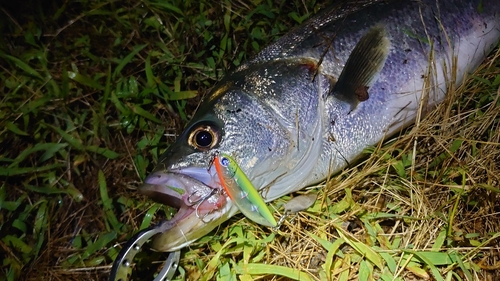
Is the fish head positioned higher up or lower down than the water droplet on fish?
higher up

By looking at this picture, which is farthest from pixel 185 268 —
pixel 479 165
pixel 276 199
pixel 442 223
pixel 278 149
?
pixel 479 165

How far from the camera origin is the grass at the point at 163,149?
2271mm

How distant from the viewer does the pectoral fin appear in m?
2.34

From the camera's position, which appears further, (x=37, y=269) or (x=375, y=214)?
(x=37, y=269)

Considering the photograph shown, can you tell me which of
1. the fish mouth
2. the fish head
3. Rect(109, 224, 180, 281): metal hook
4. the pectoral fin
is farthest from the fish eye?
the pectoral fin

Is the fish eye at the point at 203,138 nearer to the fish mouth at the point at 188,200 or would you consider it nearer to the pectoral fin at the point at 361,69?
the fish mouth at the point at 188,200

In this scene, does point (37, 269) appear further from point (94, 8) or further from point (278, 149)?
point (94, 8)

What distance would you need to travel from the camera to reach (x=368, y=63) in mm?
2373

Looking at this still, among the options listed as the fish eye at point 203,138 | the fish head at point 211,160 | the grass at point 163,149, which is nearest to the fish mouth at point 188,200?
the fish head at point 211,160

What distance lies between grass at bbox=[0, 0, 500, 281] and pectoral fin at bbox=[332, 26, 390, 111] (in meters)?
0.35

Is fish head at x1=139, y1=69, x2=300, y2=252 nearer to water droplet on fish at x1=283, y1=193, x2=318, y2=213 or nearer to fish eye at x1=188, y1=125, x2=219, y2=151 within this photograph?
fish eye at x1=188, y1=125, x2=219, y2=151

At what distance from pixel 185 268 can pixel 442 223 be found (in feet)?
4.34

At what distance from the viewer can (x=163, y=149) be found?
2906 mm

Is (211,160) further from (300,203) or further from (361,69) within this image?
(361,69)
